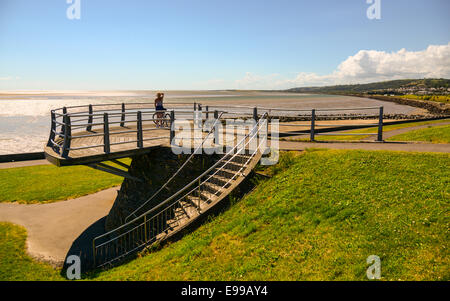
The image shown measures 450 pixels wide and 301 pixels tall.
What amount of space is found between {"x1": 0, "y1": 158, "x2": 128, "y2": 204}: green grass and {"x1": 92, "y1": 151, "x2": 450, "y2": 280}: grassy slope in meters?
10.5

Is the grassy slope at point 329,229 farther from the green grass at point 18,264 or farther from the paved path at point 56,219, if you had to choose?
the paved path at point 56,219

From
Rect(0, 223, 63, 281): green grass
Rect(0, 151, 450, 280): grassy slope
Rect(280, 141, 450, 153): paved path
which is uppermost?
Rect(280, 141, 450, 153): paved path

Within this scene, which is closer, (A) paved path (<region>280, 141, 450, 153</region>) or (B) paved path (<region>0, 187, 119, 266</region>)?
(A) paved path (<region>280, 141, 450, 153</region>)

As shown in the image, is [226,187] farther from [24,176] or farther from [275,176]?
[24,176]

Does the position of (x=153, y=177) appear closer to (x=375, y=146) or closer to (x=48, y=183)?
(x=375, y=146)

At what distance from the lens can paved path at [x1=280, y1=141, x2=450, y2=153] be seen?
32.7 ft

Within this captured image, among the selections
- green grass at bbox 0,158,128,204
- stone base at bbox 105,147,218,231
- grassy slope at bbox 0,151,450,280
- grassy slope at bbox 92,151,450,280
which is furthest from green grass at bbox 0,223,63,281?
green grass at bbox 0,158,128,204

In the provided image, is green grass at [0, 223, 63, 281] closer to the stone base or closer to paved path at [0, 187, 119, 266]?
paved path at [0, 187, 119, 266]

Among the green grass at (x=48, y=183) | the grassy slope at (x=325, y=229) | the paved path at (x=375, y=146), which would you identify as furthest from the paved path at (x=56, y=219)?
the paved path at (x=375, y=146)

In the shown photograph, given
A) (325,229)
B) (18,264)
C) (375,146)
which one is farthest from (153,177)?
(375,146)

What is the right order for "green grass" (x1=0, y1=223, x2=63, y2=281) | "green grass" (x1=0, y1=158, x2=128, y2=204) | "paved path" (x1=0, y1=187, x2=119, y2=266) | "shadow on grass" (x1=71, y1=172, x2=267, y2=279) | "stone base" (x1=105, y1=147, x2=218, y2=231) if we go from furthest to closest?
"green grass" (x1=0, y1=158, x2=128, y2=204)
"paved path" (x1=0, y1=187, x2=119, y2=266)
"stone base" (x1=105, y1=147, x2=218, y2=231)
"green grass" (x1=0, y1=223, x2=63, y2=281)
"shadow on grass" (x1=71, y1=172, x2=267, y2=279)

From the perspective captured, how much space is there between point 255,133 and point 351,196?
4.33 metres

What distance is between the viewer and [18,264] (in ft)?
32.2
